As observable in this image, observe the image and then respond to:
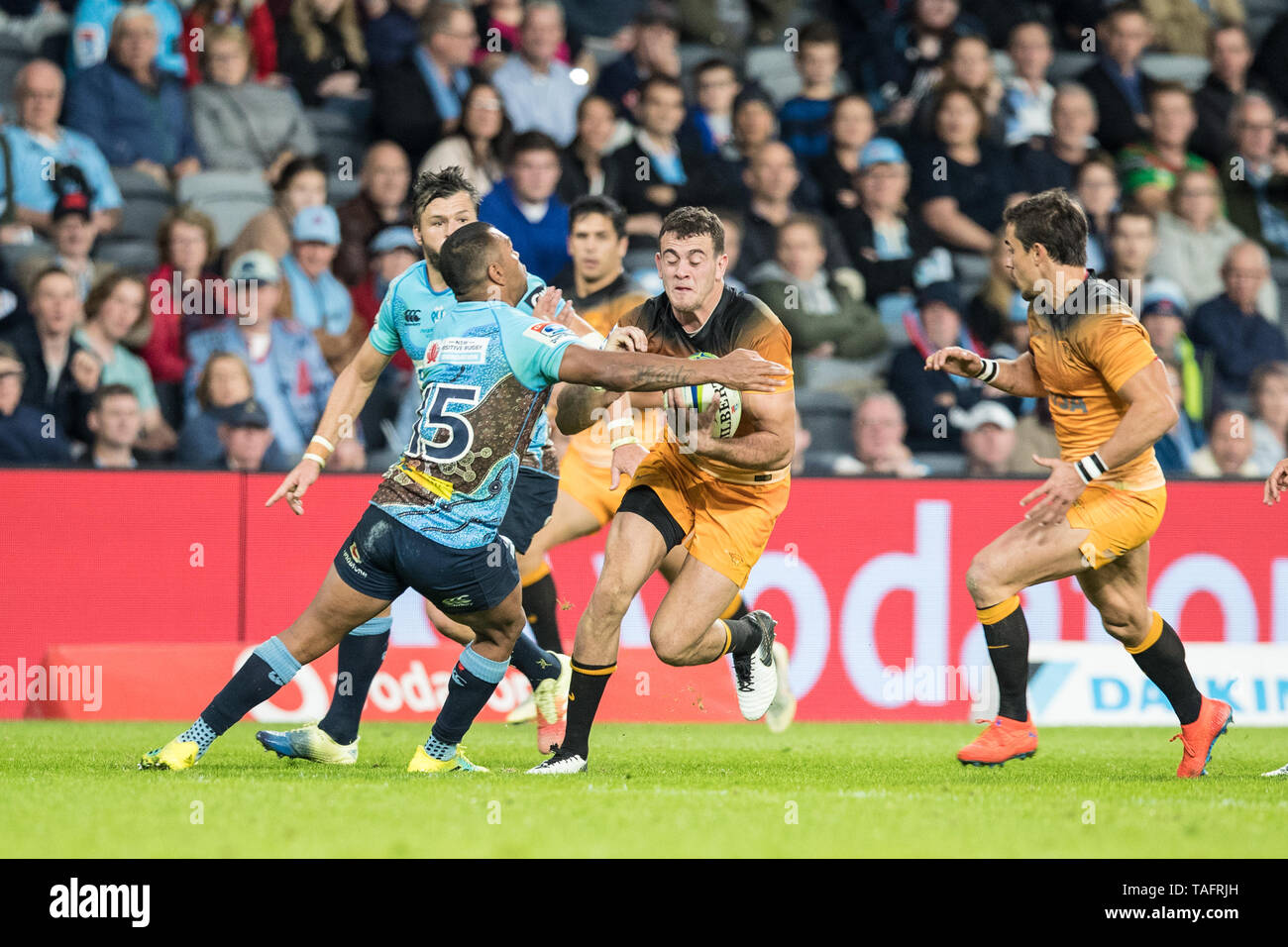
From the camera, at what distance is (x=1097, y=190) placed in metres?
13.4

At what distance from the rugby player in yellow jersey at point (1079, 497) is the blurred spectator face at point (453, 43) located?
22.3 feet

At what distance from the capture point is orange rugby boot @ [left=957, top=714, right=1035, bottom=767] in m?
7.19

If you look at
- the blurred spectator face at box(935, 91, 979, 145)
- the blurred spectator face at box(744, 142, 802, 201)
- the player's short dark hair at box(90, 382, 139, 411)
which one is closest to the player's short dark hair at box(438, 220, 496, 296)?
the player's short dark hair at box(90, 382, 139, 411)

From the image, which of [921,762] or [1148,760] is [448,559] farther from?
[1148,760]

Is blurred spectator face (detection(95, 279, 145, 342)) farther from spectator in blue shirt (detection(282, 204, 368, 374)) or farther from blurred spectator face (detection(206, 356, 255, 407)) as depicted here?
Result: spectator in blue shirt (detection(282, 204, 368, 374))

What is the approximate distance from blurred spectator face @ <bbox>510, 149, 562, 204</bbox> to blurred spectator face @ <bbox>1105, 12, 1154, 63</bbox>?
19.1ft

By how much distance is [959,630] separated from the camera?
10.5m

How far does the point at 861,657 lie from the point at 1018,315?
3.66m

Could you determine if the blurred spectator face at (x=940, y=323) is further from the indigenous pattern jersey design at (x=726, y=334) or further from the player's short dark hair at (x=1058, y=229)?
the indigenous pattern jersey design at (x=726, y=334)

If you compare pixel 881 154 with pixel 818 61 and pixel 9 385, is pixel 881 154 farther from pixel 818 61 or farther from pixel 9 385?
pixel 9 385

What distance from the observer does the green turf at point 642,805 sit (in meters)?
4.84

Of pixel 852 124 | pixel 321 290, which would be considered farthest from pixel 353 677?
pixel 852 124

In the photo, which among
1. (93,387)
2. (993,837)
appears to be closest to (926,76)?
(93,387)

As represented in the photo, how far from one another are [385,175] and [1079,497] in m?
6.90
